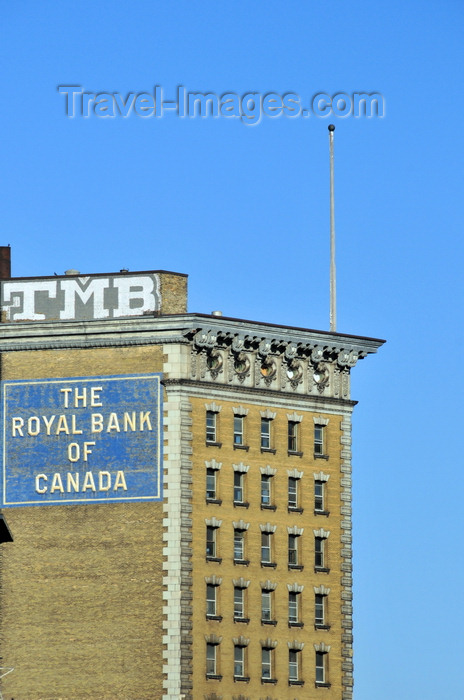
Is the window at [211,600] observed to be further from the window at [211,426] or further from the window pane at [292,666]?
the window at [211,426]

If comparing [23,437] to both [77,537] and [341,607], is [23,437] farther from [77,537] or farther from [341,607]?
[341,607]

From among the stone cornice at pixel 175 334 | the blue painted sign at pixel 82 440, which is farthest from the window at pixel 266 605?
the stone cornice at pixel 175 334

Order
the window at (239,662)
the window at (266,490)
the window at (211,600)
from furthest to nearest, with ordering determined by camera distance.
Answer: the window at (266,490), the window at (239,662), the window at (211,600)

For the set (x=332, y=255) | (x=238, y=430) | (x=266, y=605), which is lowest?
(x=266, y=605)

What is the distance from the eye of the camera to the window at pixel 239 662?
158125mm

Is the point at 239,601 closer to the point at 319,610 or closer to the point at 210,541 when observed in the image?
the point at 210,541

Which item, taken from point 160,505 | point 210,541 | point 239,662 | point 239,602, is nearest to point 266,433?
point 210,541

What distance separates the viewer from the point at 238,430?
160 metres

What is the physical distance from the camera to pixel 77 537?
517ft

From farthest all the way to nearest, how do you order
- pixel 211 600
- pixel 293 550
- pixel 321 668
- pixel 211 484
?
pixel 321 668 → pixel 293 550 → pixel 211 484 → pixel 211 600

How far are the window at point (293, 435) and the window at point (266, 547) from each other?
18.0 feet

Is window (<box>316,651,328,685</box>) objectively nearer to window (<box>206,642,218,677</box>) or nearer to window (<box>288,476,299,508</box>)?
window (<box>206,642,218,677</box>)

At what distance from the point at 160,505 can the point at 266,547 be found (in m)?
7.99

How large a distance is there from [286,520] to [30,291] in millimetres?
20033
